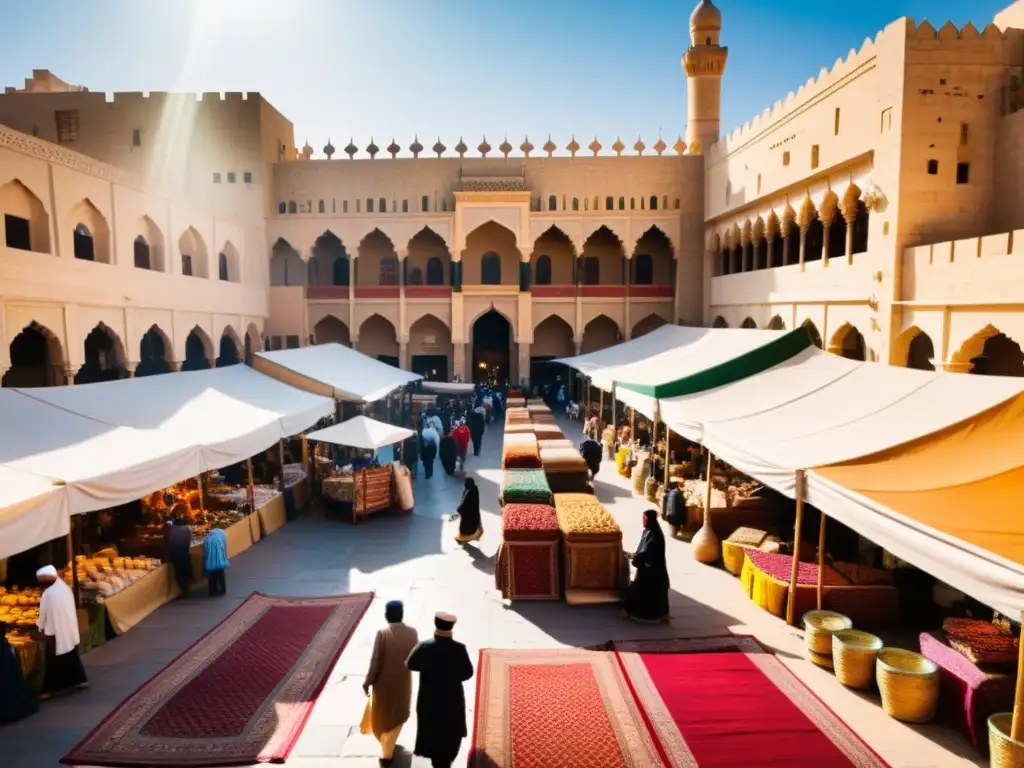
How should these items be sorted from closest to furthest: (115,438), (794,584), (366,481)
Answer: (794,584) < (115,438) < (366,481)

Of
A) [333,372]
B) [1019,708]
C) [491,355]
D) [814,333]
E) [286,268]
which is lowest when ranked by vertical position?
[1019,708]

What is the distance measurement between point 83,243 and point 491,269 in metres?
13.5

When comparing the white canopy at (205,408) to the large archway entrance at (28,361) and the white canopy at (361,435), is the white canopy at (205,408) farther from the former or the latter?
the large archway entrance at (28,361)

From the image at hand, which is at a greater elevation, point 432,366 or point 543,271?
point 543,271

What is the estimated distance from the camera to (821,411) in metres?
8.20

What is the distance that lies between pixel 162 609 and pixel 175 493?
3013mm

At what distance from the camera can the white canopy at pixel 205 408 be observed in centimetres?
877

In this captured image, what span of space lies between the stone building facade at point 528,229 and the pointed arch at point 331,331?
4.5 inches

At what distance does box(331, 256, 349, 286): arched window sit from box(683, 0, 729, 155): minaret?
1390cm

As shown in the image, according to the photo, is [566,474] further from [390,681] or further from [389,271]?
[389,271]

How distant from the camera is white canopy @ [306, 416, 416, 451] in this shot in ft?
37.5

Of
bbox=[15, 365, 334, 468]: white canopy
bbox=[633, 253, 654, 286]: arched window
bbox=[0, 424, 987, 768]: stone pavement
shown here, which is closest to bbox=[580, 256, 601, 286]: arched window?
bbox=[633, 253, 654, 286]: arched window

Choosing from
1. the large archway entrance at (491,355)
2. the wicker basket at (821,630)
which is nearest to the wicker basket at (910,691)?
the wicker basket at (821,630)

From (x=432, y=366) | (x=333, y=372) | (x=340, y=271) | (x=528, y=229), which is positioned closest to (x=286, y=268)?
(x=340, y=271)
